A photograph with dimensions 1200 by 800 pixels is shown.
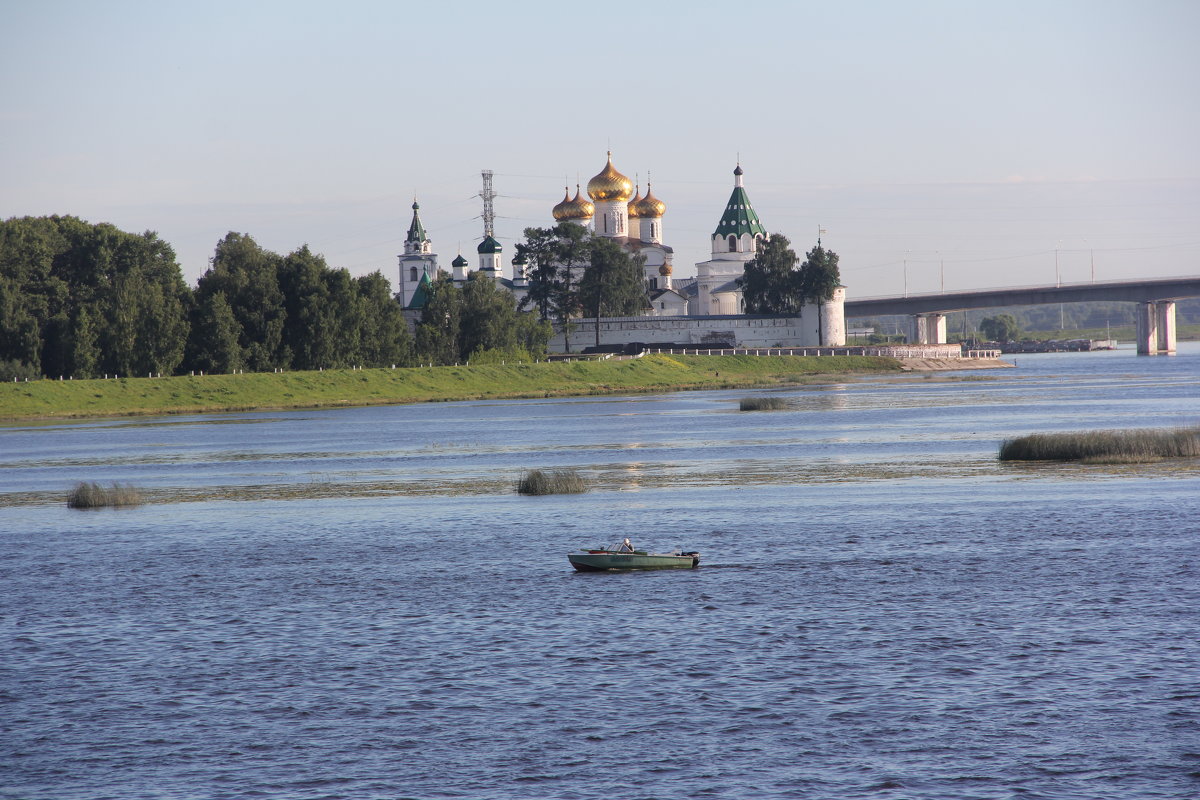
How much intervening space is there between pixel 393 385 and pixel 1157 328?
427ft

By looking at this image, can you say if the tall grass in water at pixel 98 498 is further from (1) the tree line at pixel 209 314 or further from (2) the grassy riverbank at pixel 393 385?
(1) the tree line at pixel 209 314

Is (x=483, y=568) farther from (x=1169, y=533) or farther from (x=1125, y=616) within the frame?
(x=1169, y=533)

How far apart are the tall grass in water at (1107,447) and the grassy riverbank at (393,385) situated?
58.1 m

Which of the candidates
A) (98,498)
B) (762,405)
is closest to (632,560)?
(98,498)

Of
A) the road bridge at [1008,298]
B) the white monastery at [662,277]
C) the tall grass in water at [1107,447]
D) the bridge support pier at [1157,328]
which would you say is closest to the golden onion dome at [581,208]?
the white monastery at [662,277]

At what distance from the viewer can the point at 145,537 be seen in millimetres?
34375

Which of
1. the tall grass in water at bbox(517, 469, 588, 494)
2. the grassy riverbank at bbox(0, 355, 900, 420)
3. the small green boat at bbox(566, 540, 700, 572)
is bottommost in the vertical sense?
the small green boat at bbox(566, 540, 700, 572)

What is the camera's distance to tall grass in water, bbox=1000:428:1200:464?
148 feet

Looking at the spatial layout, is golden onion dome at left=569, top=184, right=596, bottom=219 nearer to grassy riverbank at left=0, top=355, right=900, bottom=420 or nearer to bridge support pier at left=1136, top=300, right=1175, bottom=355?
grassy riverbank at left=0, top=355, right=900, bottom=420

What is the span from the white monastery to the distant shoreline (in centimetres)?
1322

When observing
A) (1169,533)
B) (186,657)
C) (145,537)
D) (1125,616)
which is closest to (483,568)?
(186,657)

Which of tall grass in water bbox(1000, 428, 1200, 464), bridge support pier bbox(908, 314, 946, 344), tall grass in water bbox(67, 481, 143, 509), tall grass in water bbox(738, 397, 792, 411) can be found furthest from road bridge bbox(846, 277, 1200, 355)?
tall grass in water bbox(67, 481, 143, 509)

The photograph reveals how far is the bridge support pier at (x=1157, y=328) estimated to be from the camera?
192 metres

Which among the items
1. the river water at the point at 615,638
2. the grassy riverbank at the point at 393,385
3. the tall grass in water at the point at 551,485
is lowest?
the river water at the point at 615,638
